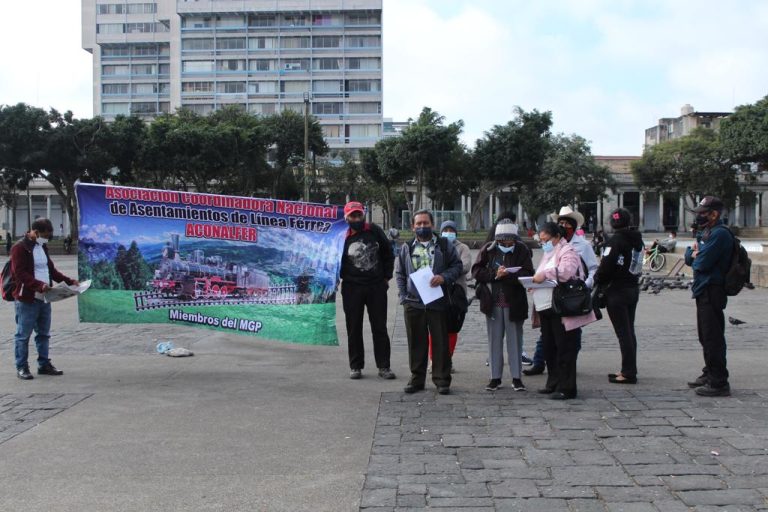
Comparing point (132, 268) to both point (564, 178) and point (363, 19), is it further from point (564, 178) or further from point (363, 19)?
point (363, 19)

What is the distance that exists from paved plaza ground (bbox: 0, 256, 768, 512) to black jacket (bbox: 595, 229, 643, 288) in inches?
40.6

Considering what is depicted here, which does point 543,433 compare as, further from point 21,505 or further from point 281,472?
point 21,505

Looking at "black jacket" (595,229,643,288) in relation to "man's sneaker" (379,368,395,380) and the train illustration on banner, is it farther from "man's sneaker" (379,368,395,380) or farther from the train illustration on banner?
the train illustration on banner

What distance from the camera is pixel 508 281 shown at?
704 centimetres

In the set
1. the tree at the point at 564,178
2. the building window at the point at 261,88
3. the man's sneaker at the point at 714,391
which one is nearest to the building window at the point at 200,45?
the building window at the point at 261,88

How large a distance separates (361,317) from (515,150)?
4043 centimetres

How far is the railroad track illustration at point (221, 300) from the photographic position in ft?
26.9

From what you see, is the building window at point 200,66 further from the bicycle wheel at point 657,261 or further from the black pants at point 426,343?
the black pants at point 426,343

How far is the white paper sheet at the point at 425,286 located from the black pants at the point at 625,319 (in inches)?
69.3

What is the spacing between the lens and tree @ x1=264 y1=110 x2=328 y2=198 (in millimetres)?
53344

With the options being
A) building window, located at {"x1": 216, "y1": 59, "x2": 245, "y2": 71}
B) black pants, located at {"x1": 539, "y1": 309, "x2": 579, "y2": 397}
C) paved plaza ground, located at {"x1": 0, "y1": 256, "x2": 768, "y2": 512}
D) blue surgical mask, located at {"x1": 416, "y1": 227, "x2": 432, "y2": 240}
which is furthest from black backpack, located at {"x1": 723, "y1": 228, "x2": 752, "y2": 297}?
building window, located at {"x1": 216, "y1": 59, "x2": 245, "y2": 71}

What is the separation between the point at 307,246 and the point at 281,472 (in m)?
3.73

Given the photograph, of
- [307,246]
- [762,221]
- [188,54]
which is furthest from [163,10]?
[307,246]

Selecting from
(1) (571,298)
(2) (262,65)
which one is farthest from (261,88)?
(1) (571,298)
